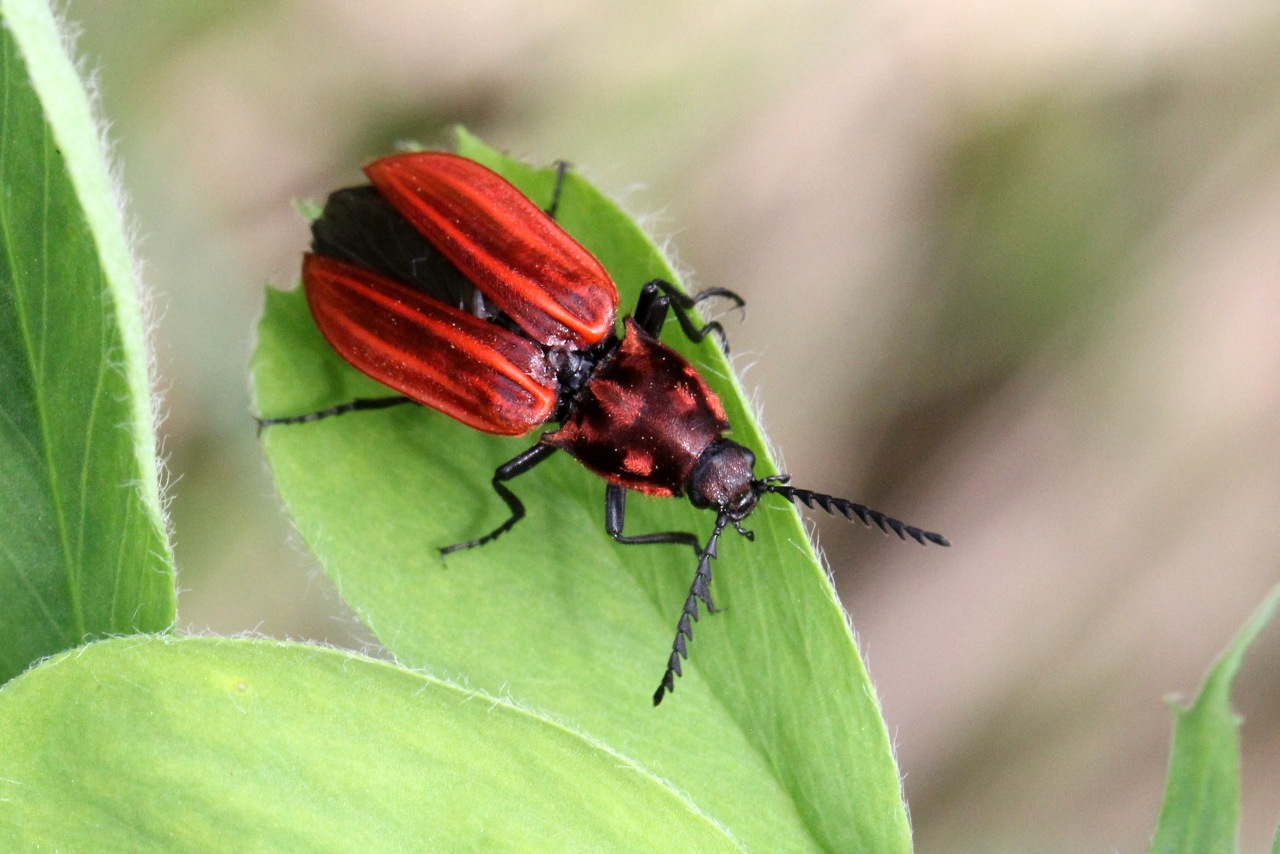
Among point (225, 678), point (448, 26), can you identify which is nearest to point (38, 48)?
point (225, 678)

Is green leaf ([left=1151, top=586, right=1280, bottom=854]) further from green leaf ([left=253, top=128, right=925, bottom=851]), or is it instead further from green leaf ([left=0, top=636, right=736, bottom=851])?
green leaf ([left=0, top=636, right=736, bottom=851])

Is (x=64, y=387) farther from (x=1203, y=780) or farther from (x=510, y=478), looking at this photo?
(x=1203, y=780)

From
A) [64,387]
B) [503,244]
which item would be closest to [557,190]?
[503,244]

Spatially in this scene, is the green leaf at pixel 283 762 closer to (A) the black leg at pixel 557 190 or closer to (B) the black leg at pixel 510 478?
(B) the black leg at pixel 510 478

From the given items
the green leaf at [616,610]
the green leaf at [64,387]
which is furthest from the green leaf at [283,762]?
the green leaf at [616,610]

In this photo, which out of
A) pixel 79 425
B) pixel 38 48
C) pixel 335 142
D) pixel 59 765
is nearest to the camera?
pixel 38 48

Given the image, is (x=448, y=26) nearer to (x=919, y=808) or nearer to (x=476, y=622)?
(x=476, y=622)
